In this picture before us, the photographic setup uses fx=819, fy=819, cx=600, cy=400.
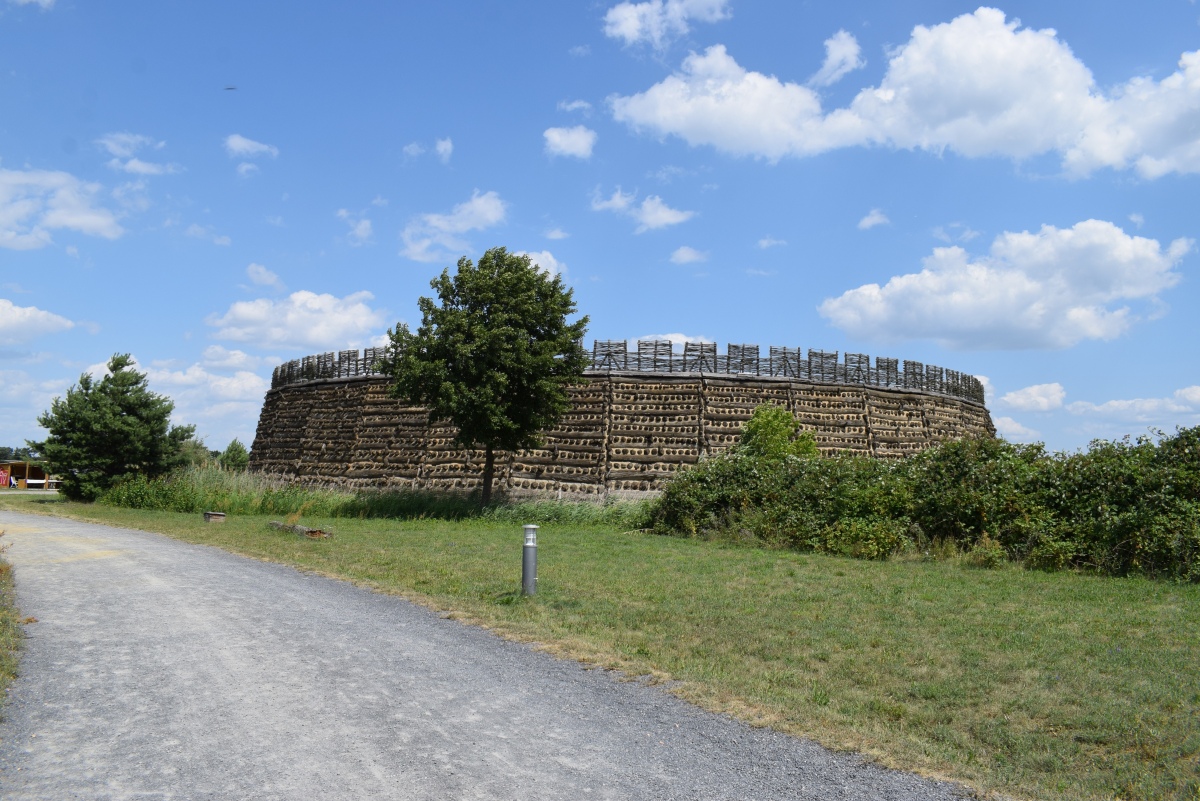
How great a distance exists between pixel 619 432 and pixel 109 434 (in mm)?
19131

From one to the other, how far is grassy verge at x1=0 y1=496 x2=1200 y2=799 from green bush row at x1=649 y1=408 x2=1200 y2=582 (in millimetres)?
966

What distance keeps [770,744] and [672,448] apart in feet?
87.4

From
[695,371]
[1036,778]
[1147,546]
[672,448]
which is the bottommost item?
[1036,778]

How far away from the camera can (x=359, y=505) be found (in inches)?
985

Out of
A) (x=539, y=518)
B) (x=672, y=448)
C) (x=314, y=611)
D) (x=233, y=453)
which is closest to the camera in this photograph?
(x=314, y=611)

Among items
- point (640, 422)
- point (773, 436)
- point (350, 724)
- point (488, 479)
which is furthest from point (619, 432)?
point (350, 724)

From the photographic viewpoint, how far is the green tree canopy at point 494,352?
77.6 ft

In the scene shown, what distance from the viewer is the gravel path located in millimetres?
4695

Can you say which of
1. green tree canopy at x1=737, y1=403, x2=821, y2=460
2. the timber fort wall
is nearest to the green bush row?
green tree canopy at x1=737, y1=403, x2=821, y2=460

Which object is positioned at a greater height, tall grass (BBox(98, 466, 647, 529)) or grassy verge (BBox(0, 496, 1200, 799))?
tall grass (BBox(98, 466, 647, 529))

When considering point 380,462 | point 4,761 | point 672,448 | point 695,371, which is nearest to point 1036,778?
point 4,761

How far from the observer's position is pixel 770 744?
557 cm

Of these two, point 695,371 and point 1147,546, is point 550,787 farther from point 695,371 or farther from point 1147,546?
point 695,371

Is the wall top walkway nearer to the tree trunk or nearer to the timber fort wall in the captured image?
the timber fort wall
